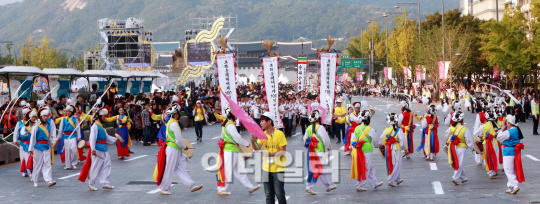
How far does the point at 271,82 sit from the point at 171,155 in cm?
1118

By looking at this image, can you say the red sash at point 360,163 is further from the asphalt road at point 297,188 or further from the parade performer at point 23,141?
the parade performer at point 23,141

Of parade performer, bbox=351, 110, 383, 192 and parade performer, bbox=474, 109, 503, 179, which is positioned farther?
parade performer, bbox=474, 109, 503, 179

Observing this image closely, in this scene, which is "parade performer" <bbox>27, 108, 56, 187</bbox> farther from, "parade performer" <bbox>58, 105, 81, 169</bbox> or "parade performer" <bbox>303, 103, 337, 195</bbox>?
"parade performer" <bbox>303, 103, 337, 195</bbox>

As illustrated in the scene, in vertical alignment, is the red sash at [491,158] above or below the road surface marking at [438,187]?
above

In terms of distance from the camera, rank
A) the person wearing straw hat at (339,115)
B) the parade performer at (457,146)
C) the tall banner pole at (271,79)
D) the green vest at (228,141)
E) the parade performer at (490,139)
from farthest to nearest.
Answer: the tall banner pole at (271,79) < the person wearing straw hat at (339,115) < the parade performer at (490,139) < the parade performer at (457,146) < the green vest at (228,141)

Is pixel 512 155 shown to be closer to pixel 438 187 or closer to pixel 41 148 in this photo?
pixel 438 187

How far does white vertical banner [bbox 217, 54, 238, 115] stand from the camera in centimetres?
2180

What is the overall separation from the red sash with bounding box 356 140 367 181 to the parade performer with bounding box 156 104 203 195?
9.83ft

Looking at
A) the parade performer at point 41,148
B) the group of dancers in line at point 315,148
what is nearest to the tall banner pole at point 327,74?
the group of dancers in line at point 315,148

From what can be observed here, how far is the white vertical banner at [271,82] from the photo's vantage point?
70.9 feet

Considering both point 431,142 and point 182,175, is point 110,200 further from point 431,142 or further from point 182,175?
point 431,142

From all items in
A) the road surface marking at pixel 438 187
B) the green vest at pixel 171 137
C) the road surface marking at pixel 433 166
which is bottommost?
the road surface marking at pixel 438 187

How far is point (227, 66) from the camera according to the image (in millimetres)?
21938

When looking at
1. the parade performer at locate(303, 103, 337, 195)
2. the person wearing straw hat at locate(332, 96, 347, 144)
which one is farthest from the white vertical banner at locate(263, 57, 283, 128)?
the parade performer at locate(303, 103, 337, 195)
